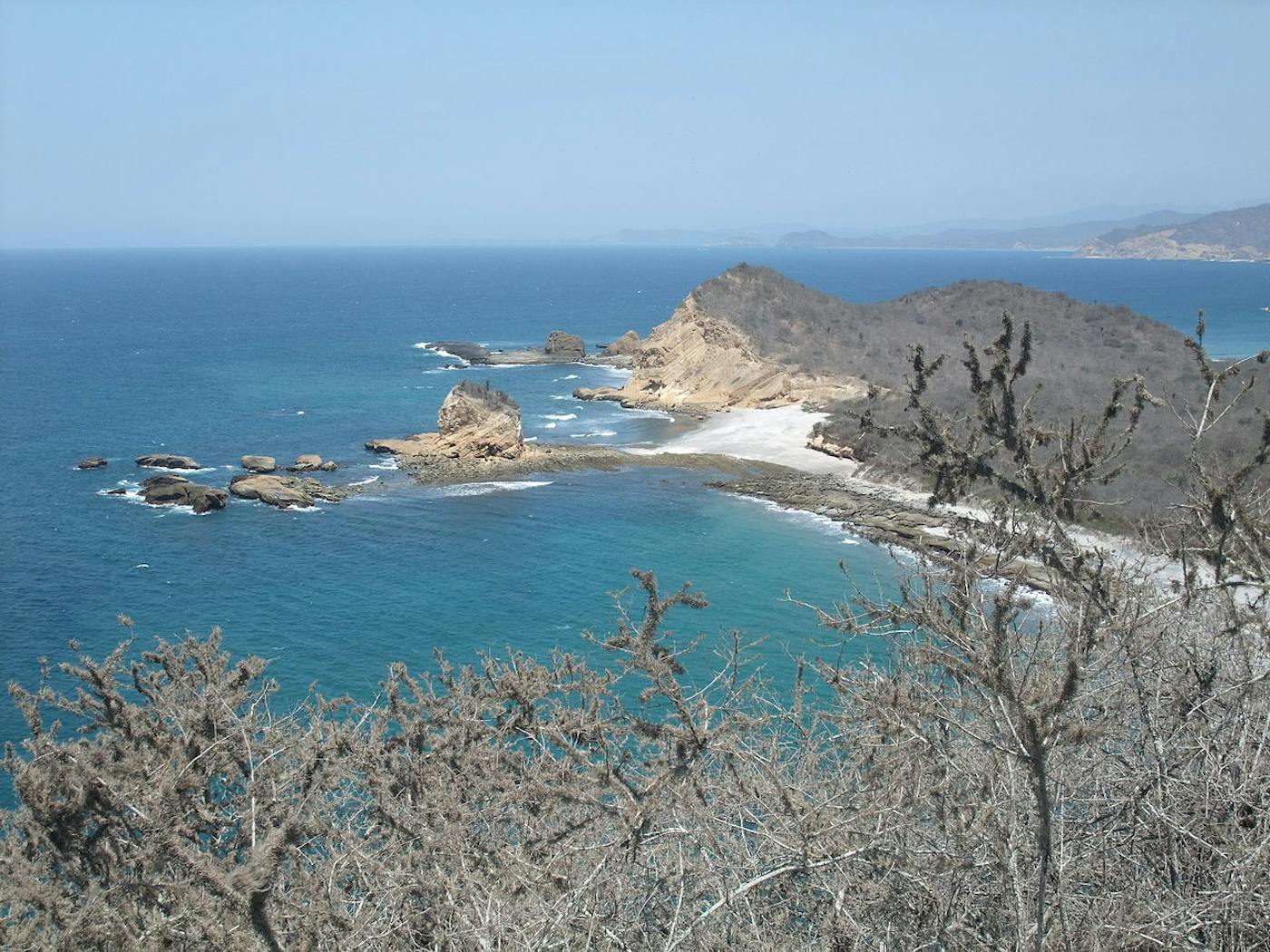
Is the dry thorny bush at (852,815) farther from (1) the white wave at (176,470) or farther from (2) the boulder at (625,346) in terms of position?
(2) the boulder at (625,346)

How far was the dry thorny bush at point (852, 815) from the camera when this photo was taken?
525 centimetres

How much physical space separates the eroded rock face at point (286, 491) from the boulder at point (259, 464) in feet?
5.13

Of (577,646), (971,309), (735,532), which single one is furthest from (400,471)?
(971,309)

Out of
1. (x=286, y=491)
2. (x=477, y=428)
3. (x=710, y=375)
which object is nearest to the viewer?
(x=286, y=491)

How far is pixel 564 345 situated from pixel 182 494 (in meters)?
41.2

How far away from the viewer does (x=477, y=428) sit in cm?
4244

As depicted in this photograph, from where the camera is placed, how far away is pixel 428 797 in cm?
762

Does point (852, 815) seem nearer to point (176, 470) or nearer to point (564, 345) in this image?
point (176, 470)

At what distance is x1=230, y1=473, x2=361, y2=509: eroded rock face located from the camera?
1399 inches

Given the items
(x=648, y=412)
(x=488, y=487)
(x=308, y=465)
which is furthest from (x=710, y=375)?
(x=308, y=465)

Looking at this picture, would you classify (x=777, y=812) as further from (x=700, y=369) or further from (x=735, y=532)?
(x=700, y=369)

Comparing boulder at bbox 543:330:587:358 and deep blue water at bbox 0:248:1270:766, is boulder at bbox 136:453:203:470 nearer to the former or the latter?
deep blue water at bbox 0:248:1270:766

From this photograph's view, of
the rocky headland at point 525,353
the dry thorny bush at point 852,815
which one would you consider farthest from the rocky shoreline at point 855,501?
the rocky headland at point 525,353

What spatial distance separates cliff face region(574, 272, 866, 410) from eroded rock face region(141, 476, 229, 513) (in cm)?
2551
